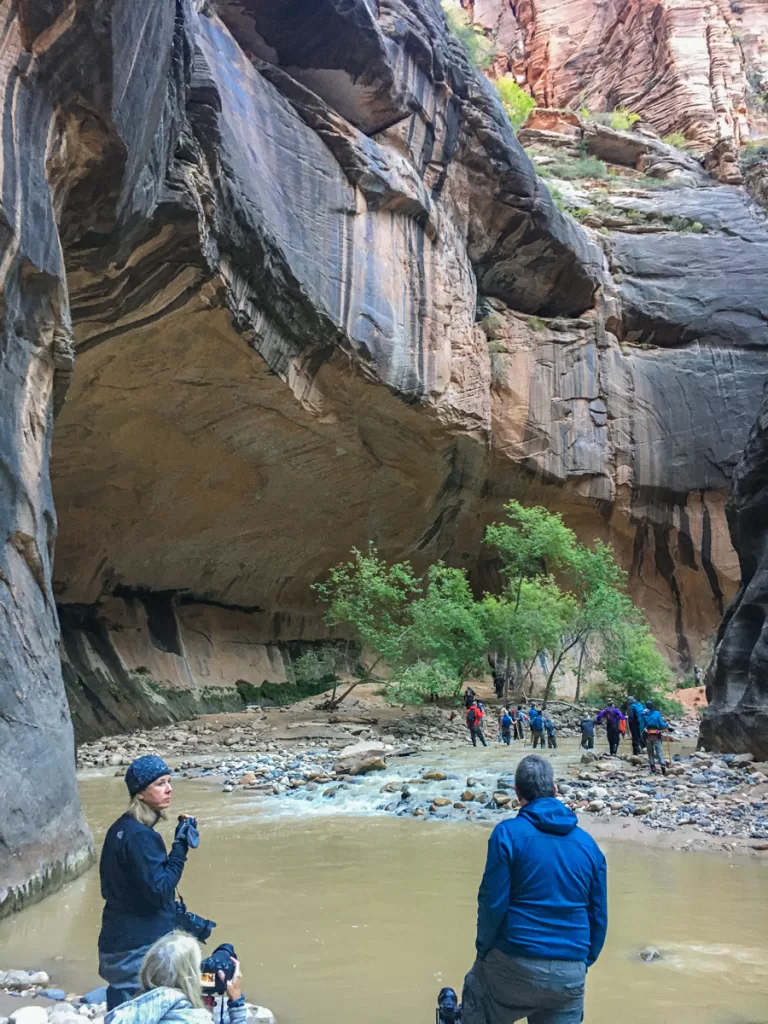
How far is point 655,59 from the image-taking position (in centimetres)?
3725

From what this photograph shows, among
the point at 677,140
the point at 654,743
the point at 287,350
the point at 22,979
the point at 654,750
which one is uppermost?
the point at 677,140

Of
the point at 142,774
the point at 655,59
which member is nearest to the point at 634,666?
the point at 142,774

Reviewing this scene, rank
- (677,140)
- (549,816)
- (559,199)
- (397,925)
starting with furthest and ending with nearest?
(677,140), (559,199), (397,925), (549,816)

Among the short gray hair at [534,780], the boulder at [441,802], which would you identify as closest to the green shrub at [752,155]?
the boulder at [441,802]

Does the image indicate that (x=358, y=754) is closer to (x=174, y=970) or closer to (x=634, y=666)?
(x=174, y=970)

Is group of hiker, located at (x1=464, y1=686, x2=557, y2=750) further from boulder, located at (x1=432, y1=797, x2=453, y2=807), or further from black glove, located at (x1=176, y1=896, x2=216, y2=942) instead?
black glove, located at (x1=176, y1=896, x2=216, y2=942)

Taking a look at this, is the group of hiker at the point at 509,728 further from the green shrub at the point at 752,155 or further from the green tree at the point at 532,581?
the green shrub at the point at 752,155

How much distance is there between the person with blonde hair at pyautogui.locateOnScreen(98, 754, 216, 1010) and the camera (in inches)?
96.9

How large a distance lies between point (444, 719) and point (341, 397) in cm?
832

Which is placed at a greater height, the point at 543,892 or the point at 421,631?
the point at 543,892

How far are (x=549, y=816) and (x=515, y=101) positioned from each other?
141ft

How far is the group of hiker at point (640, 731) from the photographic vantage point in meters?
10.2

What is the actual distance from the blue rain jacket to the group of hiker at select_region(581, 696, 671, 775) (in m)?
8.38

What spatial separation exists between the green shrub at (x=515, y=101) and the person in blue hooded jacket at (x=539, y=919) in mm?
39568
